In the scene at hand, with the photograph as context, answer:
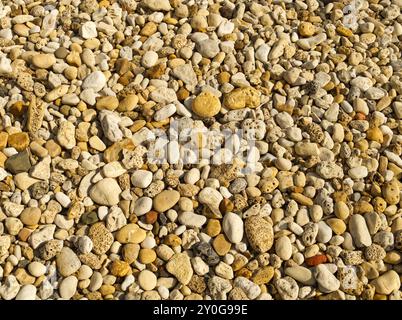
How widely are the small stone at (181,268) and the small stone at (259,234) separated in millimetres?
231

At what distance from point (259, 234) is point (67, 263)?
655 mm

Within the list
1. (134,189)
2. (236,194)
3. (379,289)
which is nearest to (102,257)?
(134,189)

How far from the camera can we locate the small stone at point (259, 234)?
153 centimetres

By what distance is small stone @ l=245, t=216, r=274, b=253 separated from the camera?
5.01 feet

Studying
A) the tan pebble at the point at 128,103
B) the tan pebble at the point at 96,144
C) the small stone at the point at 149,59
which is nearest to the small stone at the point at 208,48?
the small stone at the point at 149,59

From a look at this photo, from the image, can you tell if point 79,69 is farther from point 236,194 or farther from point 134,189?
Answer: point 236,194

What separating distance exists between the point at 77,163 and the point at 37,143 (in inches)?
7.1

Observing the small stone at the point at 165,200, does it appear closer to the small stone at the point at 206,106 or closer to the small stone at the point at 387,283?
the small stone at the point at 206,106

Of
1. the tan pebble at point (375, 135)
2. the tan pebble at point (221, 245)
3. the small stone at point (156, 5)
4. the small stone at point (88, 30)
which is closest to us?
the tan pebble at point (221, 245)

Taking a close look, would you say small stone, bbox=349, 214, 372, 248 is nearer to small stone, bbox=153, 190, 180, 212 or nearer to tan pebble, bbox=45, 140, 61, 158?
small stone, bbox=153, 190, 180, 212

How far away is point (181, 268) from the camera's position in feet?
4.91

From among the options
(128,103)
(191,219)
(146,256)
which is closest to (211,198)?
(191,219)

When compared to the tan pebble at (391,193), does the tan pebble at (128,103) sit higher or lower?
lower

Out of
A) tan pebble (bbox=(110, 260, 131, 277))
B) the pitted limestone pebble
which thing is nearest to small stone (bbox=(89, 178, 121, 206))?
the pitted limestone pebble
